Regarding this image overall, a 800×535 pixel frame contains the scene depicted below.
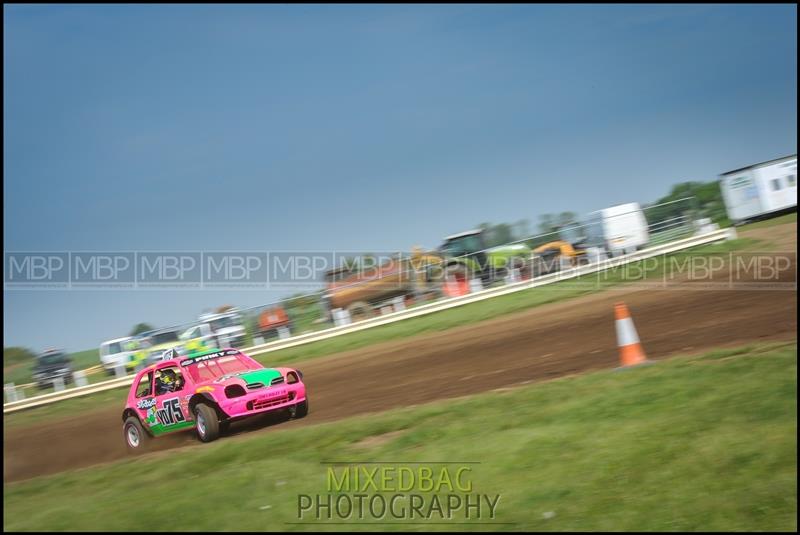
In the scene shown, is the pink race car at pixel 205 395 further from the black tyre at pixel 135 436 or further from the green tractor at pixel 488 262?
the green tractor at pixel 488 262

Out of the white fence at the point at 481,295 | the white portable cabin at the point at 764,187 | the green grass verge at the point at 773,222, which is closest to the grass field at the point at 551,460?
the white fence at the point at 481,295

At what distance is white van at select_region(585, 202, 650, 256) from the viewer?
21219 mm

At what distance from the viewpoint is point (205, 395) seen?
952 cm

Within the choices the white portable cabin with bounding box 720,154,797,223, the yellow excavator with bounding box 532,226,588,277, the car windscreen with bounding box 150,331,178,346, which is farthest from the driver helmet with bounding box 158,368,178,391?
the white portable cabin with bounding box 720,154,797,223

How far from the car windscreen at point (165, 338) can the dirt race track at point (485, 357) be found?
133 inches

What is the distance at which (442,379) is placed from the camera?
11.5 m

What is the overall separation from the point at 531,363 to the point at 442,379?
138 centimetres

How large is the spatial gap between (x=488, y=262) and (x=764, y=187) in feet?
35.6

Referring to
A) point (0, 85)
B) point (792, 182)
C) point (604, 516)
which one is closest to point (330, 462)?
point (604, 516)

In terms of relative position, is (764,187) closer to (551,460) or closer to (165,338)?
(165,338)

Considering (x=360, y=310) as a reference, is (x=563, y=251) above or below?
above

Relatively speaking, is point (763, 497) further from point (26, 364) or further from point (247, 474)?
point (26, 364)
